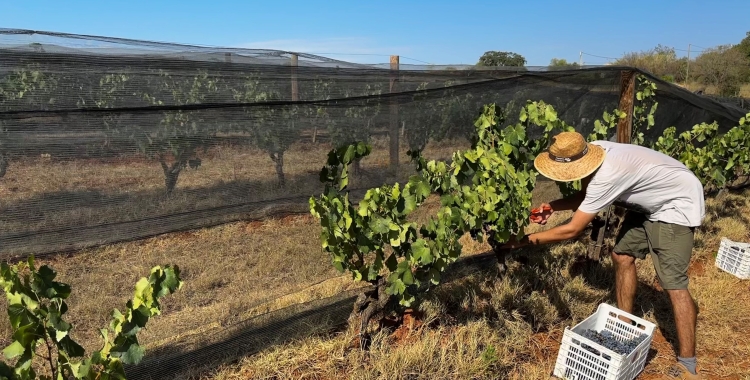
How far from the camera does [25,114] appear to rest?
2.24 m

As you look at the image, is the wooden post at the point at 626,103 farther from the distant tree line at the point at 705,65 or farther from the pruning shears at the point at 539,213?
the distant tree line at the point at 705,65

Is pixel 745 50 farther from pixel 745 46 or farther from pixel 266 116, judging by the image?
pixel 266 116

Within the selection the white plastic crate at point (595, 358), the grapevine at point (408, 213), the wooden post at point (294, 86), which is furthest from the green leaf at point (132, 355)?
the white plastic crate at point (595, 358)

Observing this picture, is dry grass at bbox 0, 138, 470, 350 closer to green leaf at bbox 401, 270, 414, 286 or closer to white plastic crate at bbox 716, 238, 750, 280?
green leaf at bbox 401, 270, 414, 286

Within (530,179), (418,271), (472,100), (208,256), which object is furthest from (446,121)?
(208,256)

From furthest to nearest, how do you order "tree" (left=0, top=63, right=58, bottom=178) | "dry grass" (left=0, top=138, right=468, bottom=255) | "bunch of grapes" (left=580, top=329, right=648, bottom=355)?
"bunch of grapes" (left=580, top=329, right=648, bottom=355)
"dry grass" (left=0, top=138, right=468, bottom=255)
"tree" (left=0, top=63, right=58, bottom=178)

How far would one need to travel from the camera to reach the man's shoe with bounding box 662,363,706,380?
2791mm

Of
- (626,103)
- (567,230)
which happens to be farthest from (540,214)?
(626,103)

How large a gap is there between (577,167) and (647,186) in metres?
0.45

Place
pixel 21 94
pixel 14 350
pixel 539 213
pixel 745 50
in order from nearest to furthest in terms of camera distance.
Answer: pixel 14 350 → pixel 21 94 → pixel 539 213 → pixel 745 50

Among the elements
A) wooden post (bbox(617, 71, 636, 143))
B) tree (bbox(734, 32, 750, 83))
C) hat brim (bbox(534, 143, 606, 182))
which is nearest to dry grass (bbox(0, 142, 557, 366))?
hat brim (bbox(534, 143, 606, 182))

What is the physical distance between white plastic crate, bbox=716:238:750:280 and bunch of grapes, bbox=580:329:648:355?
1879 millimetres

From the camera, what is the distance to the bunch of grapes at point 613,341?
2.72 m

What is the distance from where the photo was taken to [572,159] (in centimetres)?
271
